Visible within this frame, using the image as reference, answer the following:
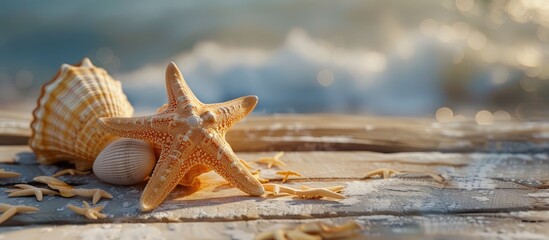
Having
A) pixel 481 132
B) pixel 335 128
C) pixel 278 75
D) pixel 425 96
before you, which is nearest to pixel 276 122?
pixel 335 128

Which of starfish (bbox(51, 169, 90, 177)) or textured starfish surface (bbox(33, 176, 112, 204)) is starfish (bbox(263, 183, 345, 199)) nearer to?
textured starfish surface (bbox(33, 176, 112, 204))

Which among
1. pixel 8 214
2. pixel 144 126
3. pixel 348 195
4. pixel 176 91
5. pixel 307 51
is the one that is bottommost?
pixel 8 214

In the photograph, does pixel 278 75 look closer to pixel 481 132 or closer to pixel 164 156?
pixel 481 132

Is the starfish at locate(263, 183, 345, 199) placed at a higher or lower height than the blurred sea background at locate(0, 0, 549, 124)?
lower

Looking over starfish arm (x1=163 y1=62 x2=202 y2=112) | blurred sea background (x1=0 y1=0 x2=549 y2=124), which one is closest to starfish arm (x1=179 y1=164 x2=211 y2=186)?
starfish arm (x1=163 y1=62 x2=202 y2=112)

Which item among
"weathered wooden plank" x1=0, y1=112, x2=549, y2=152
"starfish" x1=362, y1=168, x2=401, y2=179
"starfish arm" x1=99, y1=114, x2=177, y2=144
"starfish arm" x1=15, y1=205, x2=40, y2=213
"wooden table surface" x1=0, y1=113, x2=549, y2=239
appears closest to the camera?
"wooden table surface" x1=0, y1=113, x2=549, y2=239

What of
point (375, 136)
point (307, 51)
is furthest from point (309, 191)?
point (307, 51)

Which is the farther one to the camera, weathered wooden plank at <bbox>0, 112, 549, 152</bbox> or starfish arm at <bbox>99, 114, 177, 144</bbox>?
weathered wooden plank at <bbox>0, 112, 549, 152</bbox>

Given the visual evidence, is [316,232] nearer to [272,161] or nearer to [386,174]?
[386,174]
